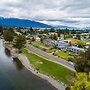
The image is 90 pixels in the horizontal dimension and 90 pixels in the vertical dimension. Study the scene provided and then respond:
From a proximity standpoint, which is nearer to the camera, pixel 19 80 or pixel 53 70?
pixel 19 80

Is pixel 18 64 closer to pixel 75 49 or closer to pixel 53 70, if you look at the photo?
pixel 53 70

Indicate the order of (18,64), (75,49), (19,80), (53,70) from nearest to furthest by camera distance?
1. (19,80)
2. (53,70)
3. (18,64)
4. (75,49)

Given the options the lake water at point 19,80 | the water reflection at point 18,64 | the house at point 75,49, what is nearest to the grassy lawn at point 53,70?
the water reflection at point 18,64

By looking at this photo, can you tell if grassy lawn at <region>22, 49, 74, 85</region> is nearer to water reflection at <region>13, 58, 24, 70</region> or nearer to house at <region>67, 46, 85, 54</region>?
water reflection at <region>13, 58, 24, 70</region>

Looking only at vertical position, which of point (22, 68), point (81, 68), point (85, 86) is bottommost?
point (22, 68)

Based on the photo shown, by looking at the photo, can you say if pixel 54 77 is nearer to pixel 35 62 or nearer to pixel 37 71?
pixel 37 71

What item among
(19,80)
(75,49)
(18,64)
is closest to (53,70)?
(19,80)

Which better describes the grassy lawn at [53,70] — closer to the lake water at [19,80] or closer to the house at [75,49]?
the lake water at [19,80]

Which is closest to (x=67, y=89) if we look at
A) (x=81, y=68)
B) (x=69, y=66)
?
(x=81, y=68)
